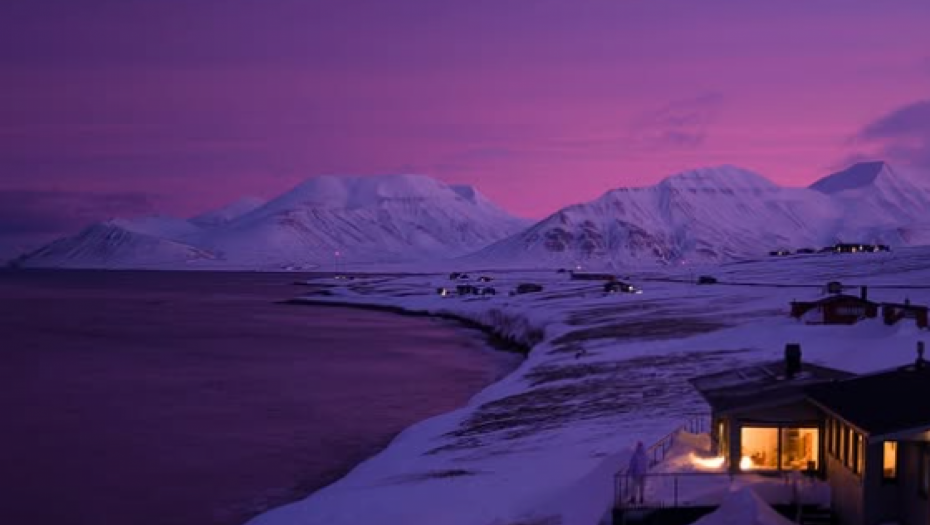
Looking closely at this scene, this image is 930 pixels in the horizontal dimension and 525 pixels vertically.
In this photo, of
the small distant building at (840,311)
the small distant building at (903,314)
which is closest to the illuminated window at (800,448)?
the small distant building at (903,314)

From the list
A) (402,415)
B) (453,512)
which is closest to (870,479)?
(453,512)

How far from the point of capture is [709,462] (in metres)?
22.9

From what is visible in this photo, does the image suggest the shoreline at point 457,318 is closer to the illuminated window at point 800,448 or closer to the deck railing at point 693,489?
the illuminated window at point 800,448

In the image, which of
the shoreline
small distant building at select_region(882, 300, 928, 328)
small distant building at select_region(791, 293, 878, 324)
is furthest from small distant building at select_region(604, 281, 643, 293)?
small distant building at select_region(882, 300, 928, 328)

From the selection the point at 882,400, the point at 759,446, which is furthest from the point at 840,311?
the point at 882,400

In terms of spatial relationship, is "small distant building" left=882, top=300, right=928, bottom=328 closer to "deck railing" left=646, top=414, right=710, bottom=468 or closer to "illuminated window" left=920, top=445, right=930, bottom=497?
"deck railing" left=646, top=414, right=710, bottom=468

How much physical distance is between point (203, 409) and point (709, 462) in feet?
95.7

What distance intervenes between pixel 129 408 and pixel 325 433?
1311 cm

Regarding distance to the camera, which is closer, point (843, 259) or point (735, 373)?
point (735, 373)

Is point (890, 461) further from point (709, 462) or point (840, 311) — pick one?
point (840, 311)

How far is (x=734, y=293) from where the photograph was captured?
98000 mm

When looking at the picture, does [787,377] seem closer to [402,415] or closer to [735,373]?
[735,373]

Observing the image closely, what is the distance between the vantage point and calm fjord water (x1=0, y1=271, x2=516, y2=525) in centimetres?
3022

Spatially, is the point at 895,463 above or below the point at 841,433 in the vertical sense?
below
